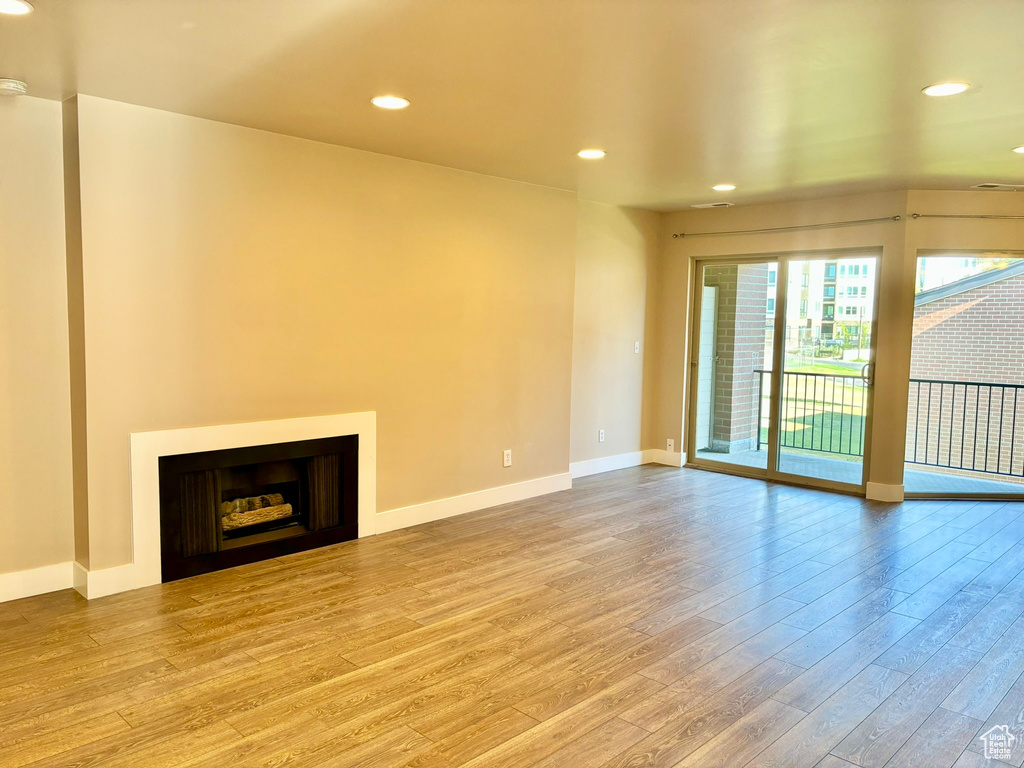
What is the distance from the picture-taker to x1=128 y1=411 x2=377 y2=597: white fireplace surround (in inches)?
135

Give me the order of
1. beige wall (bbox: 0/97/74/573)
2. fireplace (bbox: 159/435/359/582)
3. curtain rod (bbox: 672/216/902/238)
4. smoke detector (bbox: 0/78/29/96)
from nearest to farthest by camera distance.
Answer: smoke detector (bbox: 0/78/29/96) < beige wall (bbox: 0/97/74/573) < fireplace (bbox: 159/435/359/582) < curtain rod (bbox: 672/216/902/238)

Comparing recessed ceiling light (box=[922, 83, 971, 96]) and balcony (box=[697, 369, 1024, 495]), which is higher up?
recessed ceiling light (box=[922, 83, 971, 96])

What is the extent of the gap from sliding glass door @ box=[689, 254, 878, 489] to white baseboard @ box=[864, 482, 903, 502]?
0.17m

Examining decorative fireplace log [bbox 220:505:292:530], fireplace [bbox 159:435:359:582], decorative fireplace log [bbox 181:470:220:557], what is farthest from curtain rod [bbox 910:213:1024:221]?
decorative fireplace log [bbox 181:470:220:557]

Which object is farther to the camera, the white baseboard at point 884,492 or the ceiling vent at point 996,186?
the white baseboard at point 884,492

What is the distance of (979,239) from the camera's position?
17.3ft

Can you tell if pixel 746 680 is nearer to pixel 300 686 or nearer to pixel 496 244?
pixel 300 686

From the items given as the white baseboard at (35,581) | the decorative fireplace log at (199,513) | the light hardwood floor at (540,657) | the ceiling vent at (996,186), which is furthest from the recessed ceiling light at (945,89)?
the white baseboard at (35,581)

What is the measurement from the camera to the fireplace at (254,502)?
3.58 m

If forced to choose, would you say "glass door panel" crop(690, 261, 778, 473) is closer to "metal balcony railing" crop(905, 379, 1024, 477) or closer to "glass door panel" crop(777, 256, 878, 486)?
"glass door panel" crop(777, 256, 878, 486)

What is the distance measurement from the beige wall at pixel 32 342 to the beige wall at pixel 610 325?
12.4ft

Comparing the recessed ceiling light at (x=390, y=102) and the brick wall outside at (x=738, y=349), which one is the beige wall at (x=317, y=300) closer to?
the recessed ceiling light at (x=390, y=102)

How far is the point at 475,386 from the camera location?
4.92 metres

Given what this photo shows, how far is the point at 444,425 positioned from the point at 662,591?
74.2 inches
